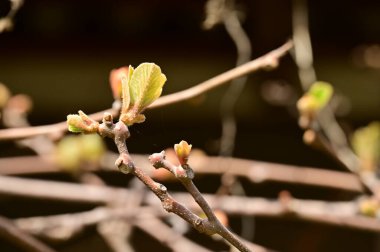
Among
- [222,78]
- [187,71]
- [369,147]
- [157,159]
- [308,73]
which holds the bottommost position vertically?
[157,159]

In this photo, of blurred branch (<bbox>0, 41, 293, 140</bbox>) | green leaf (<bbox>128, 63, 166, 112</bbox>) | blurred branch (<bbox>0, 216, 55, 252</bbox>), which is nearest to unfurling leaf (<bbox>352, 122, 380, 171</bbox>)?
blurred branch (<bbox>0, 41, 293, 140</bbox>)

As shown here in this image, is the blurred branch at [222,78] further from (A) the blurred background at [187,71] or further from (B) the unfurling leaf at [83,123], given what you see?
(A) the blurred background at [187,71]

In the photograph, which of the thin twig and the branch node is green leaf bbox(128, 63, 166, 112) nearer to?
the branch node

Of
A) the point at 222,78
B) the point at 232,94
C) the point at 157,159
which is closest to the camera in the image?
the point at 157,159

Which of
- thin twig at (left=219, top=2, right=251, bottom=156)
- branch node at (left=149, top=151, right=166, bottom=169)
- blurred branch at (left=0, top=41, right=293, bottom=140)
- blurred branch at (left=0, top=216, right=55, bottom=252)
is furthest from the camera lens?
thin twig at (left=219, top=2, right=251, bottom=156)

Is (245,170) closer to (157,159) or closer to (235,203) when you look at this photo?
(235,203)

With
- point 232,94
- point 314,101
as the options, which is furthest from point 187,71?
point 314,101

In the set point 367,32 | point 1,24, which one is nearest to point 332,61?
point 367,32
